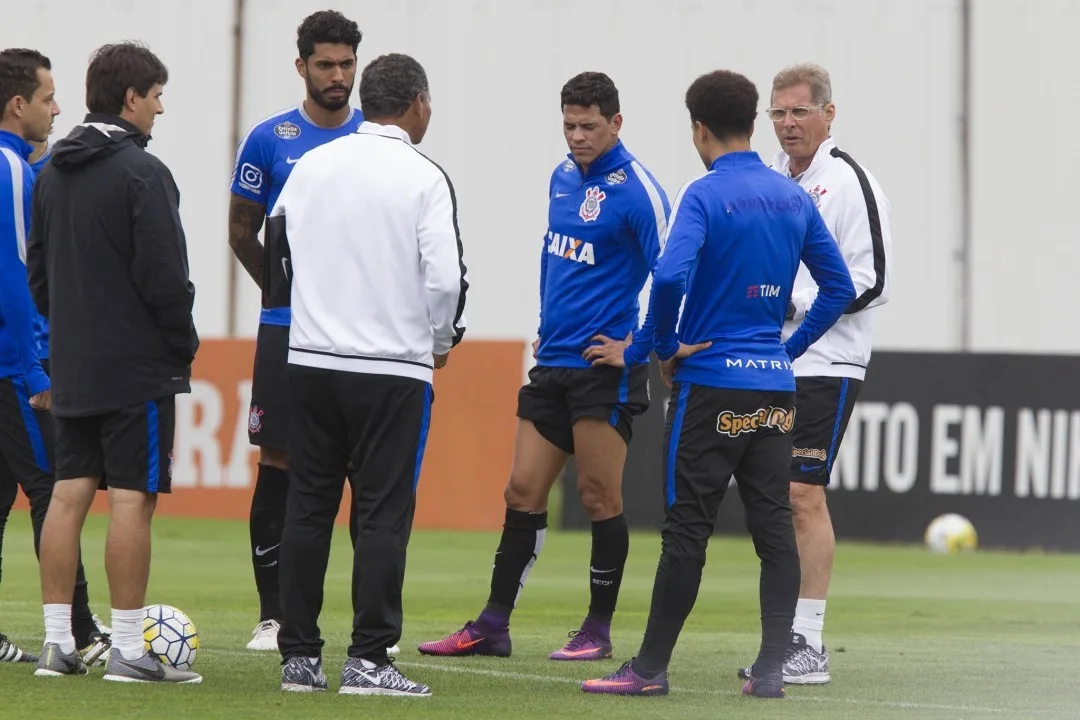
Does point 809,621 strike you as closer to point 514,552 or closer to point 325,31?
point 514,552

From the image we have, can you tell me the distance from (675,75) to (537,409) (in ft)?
40.3

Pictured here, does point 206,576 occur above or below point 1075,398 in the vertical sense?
below

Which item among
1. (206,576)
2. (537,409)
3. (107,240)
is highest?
(107,240)

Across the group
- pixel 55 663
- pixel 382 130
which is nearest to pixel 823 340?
pixel 382 130

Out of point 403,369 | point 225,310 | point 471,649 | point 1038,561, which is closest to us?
point 403,369

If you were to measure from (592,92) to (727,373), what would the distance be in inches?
62.6

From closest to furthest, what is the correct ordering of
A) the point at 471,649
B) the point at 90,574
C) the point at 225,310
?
the point at 471,649, the point at 90,574, the point at 225,310

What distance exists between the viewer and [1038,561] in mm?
13352

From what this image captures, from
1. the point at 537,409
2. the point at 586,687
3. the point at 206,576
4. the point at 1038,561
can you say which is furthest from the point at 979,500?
the point at 586,687

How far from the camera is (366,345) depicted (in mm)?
5848

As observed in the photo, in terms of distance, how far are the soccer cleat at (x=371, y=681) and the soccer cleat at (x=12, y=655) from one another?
1498 mm

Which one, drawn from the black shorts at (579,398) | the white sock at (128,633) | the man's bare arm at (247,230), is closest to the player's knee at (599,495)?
the black shorts at (579,398)

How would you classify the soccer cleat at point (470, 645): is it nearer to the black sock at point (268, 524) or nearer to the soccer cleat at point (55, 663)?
the black sock at point (268, 524)

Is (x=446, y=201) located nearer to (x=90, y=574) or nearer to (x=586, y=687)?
(x=586, y=687)
